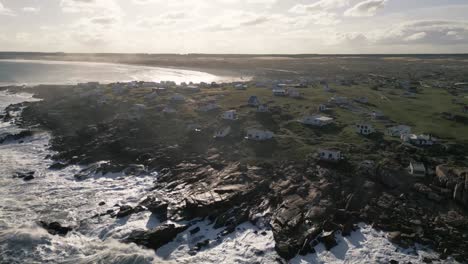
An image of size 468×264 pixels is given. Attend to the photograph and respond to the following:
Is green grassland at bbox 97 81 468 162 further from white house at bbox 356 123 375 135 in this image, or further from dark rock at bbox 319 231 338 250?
dark rock at bbox 319 231 338 250

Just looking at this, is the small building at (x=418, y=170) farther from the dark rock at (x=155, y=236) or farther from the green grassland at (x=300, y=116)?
the dark rock at (x=155, y=236)

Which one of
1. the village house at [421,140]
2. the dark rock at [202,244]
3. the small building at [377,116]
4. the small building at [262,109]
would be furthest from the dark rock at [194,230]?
the small building at [377,116]

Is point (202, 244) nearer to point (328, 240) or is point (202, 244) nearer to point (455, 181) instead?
point (328, 240)

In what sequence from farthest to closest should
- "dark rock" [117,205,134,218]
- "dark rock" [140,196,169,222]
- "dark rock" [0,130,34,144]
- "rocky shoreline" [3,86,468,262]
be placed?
"dark rock" [0,130,34,144], "dark rock" [117,205,134,218], "dark rock" [140,196,169,222], "rocky shoreline" [3,86,468,262]

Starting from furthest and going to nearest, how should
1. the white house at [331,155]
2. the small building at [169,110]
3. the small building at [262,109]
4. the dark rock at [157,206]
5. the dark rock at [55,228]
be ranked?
the small building at [169,110]
the small building at [262,109]
the white house at [331,155]
the dark rock at [157,206]
the dark rock at [55,228]

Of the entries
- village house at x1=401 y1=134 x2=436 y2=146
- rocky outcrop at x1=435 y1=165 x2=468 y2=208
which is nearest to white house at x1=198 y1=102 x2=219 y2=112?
village house at x1=401 y1=134 x2=436 y2=146

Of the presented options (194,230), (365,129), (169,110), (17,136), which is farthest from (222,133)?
(17,136)
